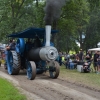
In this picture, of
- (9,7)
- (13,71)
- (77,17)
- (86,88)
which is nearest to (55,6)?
(13,71)

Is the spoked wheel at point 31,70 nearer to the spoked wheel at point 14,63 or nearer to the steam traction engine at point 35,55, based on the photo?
the steam traction engine at point 35,55

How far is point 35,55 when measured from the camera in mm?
11688

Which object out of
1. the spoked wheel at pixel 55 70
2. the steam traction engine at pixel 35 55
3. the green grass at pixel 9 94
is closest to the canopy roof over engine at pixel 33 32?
the steam traction engine at pixel 35 55

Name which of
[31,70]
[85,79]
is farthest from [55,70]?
[85,79]

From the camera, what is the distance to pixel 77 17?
865 inches

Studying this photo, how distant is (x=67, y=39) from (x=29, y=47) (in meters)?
35.6

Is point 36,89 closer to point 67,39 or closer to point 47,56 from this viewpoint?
point 47,56

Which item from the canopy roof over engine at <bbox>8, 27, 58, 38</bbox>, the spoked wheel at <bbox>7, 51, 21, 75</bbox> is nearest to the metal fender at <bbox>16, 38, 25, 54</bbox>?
the canopy roof over engine at <bbox>8, 27, 58, 38</bbox>

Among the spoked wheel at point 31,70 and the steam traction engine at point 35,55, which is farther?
the steam traction engine at point 35,55

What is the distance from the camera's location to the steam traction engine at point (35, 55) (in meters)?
10.9

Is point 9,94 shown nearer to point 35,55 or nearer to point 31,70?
point 31,70

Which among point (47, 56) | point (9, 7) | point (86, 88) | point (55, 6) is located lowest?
point (86, 88)

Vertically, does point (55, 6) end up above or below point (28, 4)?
below

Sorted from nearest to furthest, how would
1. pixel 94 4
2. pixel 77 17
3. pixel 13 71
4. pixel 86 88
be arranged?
1. pixel 86 88
2. pixel 13 71
3. pixel 94 4
4. pixel 77 17
